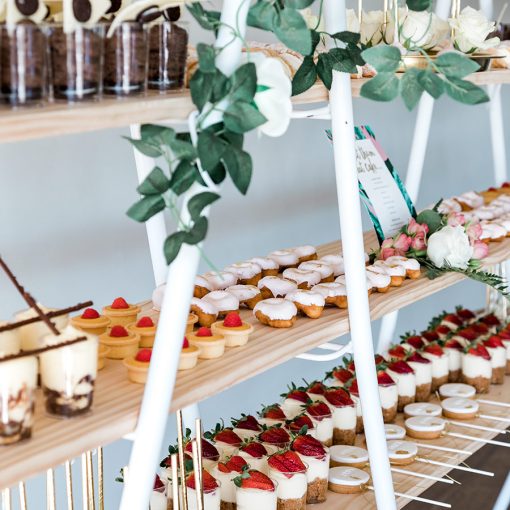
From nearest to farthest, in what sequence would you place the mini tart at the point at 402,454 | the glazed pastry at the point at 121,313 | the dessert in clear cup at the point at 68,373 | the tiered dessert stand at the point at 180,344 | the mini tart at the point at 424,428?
the tiered dessert stand at the point at 180,344
the dessert in clear cup at the point at 68,373
the glazed pastry at the point at 121,313
the mini tart at the point at 402,454
the mini tart at the point at 424,428

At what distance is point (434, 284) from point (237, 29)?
1.15 metres

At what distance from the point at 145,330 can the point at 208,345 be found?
13 centimetres

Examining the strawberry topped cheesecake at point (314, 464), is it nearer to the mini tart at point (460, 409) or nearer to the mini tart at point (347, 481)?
the mini tart at point (347, 481)

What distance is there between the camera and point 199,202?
1.37 metres

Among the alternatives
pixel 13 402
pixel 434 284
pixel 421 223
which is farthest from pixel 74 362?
pixel 421 223

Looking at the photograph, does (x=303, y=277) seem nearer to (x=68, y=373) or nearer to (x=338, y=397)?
(x=338, y=397)

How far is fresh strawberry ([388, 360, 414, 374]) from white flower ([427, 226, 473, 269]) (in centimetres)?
48

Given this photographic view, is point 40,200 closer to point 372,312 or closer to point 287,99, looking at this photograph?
point 372,312

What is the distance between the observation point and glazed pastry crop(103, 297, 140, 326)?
186 cm

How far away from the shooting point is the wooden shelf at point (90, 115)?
111 centimetres

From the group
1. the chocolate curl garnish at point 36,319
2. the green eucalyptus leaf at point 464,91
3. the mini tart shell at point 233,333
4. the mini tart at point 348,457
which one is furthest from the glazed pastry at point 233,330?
the mini tart at point 348,457

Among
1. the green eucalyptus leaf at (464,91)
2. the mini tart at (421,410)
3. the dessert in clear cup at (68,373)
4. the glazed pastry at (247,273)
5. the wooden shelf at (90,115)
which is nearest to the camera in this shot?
the wooden shelf at (90,115)

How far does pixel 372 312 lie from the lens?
211cm

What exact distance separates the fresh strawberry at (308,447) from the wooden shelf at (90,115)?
1037 mm
